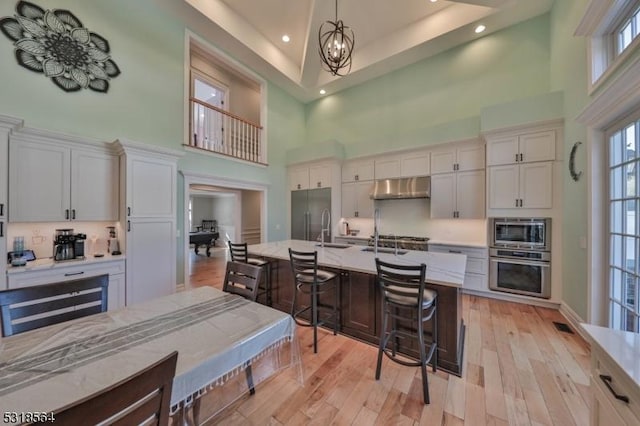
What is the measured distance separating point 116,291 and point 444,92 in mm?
6589

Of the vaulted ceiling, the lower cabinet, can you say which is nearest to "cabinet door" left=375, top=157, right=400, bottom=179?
the vaulted ceiling

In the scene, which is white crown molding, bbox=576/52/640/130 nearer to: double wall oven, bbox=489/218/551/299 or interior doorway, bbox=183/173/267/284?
double wall oven, bbox=489/218/551/299

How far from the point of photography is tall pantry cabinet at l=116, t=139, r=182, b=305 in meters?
3.31

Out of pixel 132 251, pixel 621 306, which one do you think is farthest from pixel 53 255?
pixel 621 306

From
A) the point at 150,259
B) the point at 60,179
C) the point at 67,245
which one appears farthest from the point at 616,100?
the point at 67,245

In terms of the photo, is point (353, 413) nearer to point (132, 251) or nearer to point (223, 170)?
point (132, 251)

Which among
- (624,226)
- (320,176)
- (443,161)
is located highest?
(443,161)

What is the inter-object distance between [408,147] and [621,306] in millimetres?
3531

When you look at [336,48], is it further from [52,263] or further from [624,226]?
[52,263]

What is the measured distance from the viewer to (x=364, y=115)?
591cm

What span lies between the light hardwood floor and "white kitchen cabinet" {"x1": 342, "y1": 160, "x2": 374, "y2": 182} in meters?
3.58

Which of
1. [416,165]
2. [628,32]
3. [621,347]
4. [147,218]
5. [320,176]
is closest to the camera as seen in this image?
[621,347]

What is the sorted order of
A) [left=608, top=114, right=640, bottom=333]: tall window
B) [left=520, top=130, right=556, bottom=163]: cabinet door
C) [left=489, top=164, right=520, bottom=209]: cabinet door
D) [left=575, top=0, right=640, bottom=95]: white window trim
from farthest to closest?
1. [left=489, top=164, right=520, bottom=209]: cabinet door
2. [left=520, top=130, right=556, bottom=163]: cabinet door
3. [left=575, top=0, right=640, bottom=95]: white window trim
4. [left=608, top=114, right=640, bottom=333]: tall window

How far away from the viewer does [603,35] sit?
2439 millimetres
